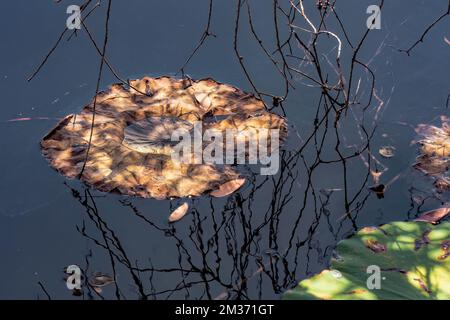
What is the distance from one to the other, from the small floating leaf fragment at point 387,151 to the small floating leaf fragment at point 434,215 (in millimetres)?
316

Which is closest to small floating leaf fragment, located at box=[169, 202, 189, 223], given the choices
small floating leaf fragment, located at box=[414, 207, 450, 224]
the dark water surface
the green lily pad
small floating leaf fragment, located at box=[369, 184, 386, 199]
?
the dark water surface

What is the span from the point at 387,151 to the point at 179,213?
0.84 meters

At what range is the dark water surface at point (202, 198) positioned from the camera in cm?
217

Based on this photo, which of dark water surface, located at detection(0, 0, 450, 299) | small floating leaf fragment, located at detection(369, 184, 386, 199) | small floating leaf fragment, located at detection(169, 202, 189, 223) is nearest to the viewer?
dark water surface, located at detection(0, 0, 450, 299)

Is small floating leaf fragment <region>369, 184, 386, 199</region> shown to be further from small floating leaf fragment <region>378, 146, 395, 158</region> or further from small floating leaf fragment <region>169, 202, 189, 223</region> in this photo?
small floating leaf fragment <region>169, 202, 189, 223</region>

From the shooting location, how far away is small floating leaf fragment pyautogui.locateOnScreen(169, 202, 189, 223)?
231cm

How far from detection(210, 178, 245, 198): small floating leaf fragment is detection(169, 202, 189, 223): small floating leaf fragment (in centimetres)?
11

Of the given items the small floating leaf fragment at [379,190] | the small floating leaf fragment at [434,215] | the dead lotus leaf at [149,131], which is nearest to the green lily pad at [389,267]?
the small floating leaf fragment at [434,215]

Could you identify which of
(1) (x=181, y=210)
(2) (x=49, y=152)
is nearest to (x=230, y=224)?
(1) (x=181, y=210)

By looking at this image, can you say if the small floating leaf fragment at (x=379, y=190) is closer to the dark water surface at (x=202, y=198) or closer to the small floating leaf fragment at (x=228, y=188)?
the dark water surface at (x=202, y=198)

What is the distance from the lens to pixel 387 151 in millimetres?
2639

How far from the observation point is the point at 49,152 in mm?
2535
